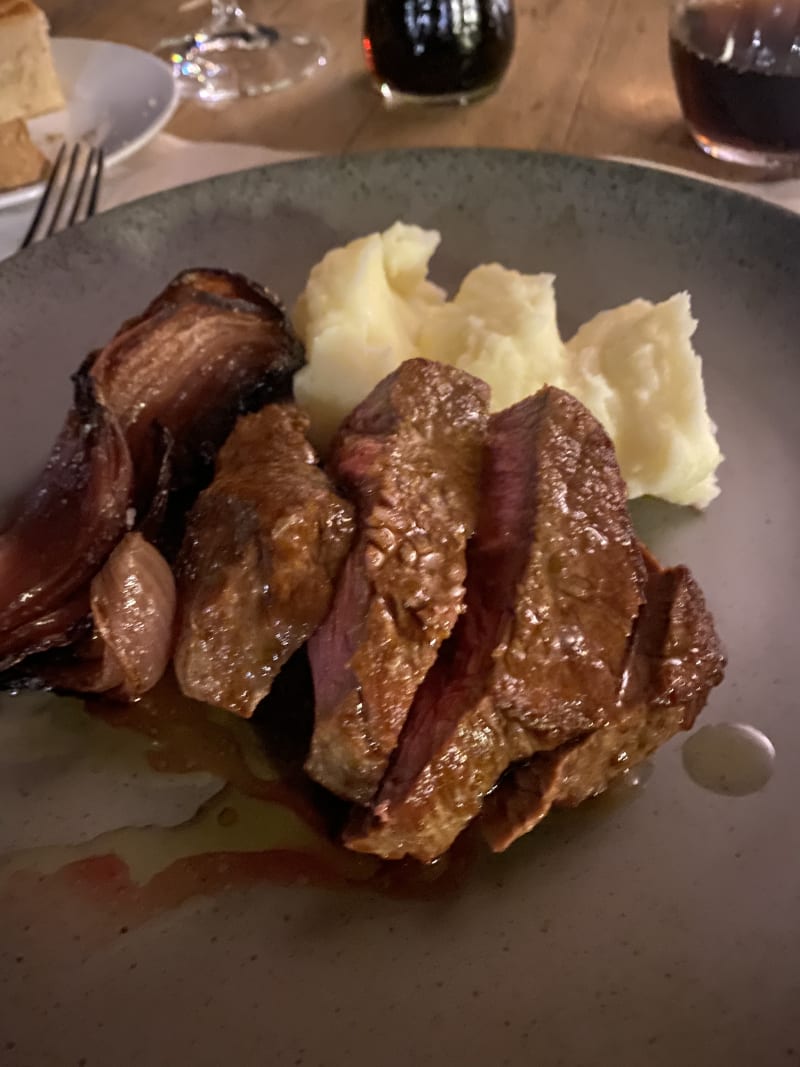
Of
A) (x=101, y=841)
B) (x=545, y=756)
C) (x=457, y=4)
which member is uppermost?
(x=457, y=4)

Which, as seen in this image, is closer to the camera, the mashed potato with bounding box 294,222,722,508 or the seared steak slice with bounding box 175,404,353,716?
the seared steak slice with bounding box 175,404,353,716

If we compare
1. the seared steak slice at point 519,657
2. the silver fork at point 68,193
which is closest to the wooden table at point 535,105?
the silver fork at point 68,193

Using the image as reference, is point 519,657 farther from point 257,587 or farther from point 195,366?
point 195,366

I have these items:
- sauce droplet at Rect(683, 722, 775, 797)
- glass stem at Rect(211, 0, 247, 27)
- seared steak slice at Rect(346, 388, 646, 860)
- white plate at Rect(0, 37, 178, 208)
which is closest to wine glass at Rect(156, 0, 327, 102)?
glass stem at Rect(211, 0, 247, 27)

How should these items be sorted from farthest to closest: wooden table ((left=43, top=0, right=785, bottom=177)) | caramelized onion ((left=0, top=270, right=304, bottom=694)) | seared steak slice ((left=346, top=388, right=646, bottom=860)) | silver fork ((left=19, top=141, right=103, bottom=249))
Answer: wooden table ((left=43, top=0, right=785, bottom=177))
silver fork ((left=19, top=141, right=103, bottom=249))
caramelized onion ((left=0, top=270, right=304, bottom=694))
seared steak slice ((left=346, top=388, right=646, bottom=860))

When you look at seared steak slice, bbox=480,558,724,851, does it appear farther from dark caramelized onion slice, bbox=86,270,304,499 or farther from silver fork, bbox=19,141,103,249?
silver fork, bbox=19,141,103,249

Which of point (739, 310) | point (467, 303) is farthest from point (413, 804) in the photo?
point (739, 310)

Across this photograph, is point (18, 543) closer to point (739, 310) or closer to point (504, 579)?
point (504, 579)
